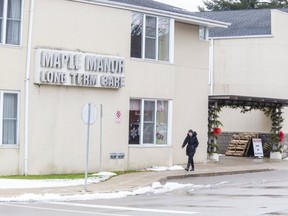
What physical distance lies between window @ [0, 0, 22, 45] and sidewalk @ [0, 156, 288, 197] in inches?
241

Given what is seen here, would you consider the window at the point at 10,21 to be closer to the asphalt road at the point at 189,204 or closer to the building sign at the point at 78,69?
the building sign at the point at 78,69

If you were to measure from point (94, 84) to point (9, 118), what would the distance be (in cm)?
381

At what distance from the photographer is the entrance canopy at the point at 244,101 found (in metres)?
35.7

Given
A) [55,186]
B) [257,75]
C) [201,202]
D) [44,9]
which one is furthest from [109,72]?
[257,75]

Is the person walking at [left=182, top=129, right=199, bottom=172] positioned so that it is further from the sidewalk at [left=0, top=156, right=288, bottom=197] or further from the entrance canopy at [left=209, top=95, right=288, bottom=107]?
the entrance canopy at [left=209, top=95, right=288, bottom=107]

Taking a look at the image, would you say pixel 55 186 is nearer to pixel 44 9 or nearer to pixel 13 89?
pixel 13 89

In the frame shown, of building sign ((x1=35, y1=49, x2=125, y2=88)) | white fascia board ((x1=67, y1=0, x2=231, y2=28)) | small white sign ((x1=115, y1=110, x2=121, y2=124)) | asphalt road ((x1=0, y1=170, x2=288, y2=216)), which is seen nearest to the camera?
asphalt road ((x1=0, y1=170, x2=288, y2=216))

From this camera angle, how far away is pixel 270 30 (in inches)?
1665

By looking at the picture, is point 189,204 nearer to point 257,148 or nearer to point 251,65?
point 257,148

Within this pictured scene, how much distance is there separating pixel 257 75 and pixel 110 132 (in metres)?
16.1

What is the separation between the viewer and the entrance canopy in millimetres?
35656

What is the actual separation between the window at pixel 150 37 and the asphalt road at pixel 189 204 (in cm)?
744

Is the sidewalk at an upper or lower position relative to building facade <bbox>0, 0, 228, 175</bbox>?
lower

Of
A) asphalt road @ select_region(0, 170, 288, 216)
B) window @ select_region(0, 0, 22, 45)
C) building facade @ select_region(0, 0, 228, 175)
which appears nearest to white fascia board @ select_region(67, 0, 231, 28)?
building facade @ select_region(0, 0, 228, 175)
